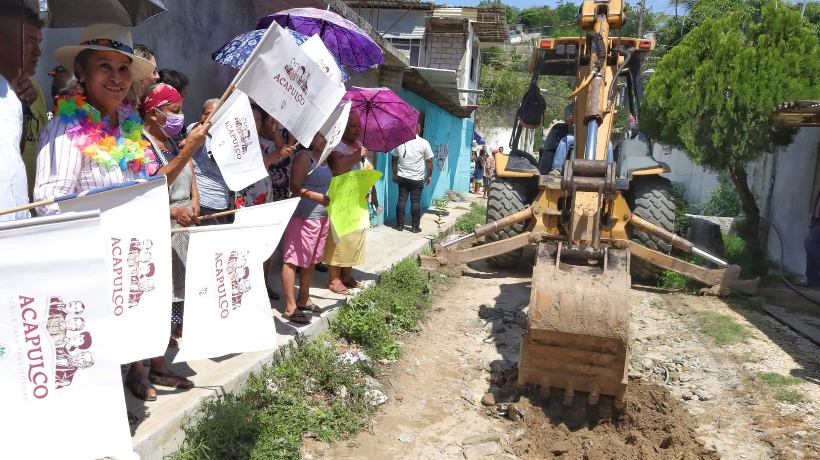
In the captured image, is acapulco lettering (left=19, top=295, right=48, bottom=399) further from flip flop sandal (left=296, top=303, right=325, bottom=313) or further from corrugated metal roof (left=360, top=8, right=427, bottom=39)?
corrugated metal roof (left=360, top=8, right=427, bottom=39)

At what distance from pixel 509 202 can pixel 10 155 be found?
5979 millimetres

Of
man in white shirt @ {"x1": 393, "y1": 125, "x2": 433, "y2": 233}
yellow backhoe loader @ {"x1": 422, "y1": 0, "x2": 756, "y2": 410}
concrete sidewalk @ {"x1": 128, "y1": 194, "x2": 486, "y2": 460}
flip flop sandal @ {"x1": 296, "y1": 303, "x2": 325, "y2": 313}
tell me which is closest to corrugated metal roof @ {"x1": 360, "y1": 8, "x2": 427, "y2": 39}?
man in white shirt @ {"x1": 393, "y1": 125, "x2": 433, "y2": 233}

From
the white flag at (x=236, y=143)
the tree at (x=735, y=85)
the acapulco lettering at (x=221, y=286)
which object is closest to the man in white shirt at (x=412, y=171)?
the tree at (x=735, y=85)

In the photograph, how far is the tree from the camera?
8.36 metres

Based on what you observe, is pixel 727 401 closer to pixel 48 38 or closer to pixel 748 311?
pixel 748 311

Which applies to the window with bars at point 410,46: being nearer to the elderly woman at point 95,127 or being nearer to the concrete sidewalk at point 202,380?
the concrete sidewalk at point 202,380

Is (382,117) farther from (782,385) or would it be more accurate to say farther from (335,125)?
(782,385)

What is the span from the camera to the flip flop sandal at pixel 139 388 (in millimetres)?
3299

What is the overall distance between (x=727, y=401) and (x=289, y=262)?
337 centimetres

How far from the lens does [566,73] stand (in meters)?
8.22

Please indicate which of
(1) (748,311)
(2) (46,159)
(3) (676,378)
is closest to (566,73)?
(1) (748,311)

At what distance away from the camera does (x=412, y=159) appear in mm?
9961

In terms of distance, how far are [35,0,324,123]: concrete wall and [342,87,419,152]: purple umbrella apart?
115 cm

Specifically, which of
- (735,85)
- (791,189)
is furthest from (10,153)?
(791,189)
